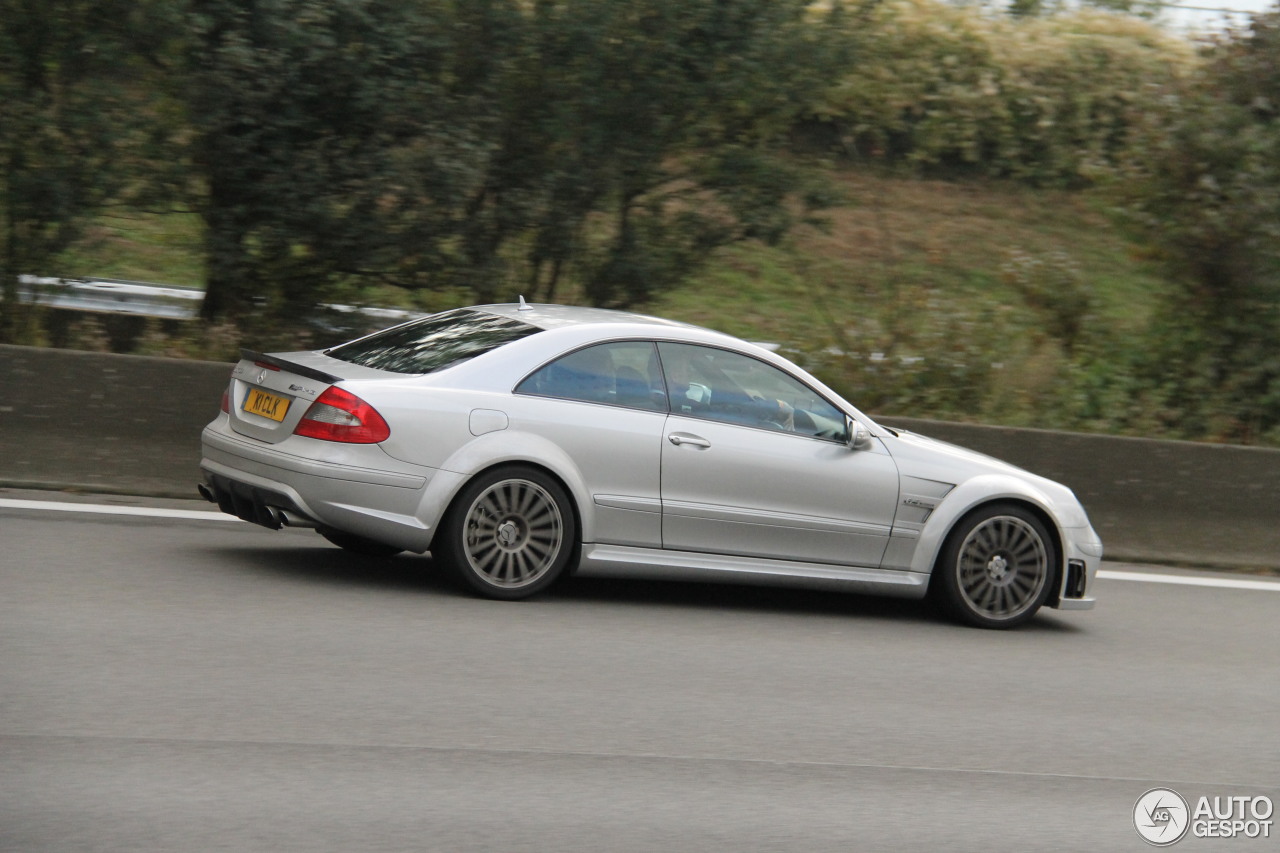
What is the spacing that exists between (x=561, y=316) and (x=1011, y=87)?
17106 mm

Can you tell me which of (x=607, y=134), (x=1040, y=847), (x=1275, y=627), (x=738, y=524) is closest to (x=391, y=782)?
(x=1040, y=847)

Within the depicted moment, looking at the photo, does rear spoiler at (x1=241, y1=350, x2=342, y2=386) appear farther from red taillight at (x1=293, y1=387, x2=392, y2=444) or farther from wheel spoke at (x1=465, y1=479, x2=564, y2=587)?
wheel spoke at (x1=465, y1=479, x2=564, y2=587)

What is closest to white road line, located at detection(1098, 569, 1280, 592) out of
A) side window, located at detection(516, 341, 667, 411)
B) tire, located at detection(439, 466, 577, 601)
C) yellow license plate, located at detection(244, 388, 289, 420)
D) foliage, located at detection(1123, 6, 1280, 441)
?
foliage, located at detection(1123, 6, 1280, 441)

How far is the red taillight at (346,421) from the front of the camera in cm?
711

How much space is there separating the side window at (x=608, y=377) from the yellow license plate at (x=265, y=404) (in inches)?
46.1

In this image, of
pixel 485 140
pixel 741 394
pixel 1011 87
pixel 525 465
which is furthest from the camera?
pixel 1011 87

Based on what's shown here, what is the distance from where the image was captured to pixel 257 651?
6.26 meters

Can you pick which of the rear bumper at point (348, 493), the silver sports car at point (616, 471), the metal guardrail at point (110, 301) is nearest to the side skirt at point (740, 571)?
the silver sports car at point (616, 471)

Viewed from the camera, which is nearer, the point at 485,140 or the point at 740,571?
the point at 740,571

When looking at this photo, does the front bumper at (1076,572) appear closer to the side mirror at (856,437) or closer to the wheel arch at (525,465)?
the side mirror at (856,437)

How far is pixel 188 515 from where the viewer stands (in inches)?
356

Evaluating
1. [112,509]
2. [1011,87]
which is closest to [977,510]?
[112,509]

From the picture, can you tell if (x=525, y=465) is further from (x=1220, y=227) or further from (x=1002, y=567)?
(x=1220, y=227)

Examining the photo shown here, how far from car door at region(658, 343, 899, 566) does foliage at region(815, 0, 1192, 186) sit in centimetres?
1487
